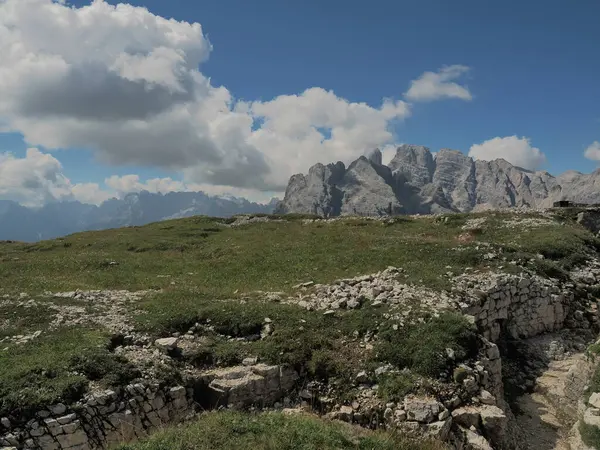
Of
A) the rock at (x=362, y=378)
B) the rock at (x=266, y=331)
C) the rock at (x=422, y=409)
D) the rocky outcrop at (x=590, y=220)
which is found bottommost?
the rock at (x=422, y=409)

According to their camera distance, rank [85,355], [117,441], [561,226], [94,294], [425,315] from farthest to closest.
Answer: [561,226] → [94,294] → [425,315] → [85,355] → [117,441]

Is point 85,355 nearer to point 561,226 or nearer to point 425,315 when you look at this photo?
point 425,315

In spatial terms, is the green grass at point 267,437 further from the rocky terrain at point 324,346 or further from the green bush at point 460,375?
the green bush at point 460,375

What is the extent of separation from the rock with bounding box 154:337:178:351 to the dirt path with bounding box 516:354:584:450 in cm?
1757

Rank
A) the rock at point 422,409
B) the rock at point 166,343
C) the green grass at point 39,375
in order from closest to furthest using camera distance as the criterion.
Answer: the green grass at point 39,375 → the rock at point 422,409 → the rock at point 166,343

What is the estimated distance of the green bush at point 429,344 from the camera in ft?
66.9

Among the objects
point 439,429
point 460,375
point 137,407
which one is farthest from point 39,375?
point 460,375

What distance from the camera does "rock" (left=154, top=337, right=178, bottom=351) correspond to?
21.4 m

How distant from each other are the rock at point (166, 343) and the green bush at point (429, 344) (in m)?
10.4

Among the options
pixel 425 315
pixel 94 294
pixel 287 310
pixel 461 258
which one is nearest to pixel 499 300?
pixel 461 258

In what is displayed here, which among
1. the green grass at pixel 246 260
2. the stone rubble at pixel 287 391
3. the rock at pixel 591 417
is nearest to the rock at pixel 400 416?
the stone rubble at pixel 287 391

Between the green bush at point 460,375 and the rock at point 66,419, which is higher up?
the green bush at point 460,375

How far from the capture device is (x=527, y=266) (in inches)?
1396

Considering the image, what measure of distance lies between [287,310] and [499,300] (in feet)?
51.9
